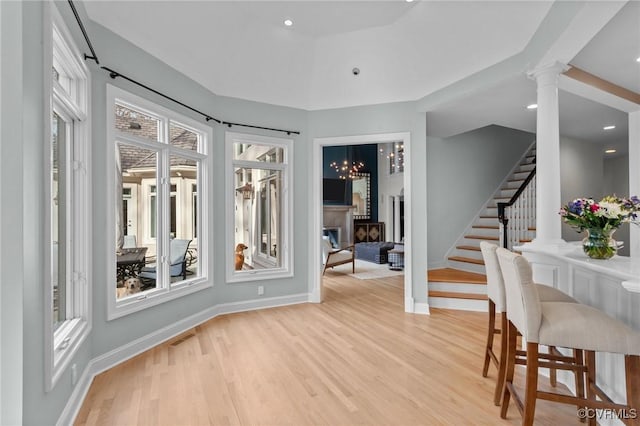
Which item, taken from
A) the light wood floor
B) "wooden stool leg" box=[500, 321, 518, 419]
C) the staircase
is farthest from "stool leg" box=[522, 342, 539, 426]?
the staircase

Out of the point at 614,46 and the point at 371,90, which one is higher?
the point at 371,90

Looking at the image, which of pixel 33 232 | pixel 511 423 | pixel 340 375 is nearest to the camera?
pixel 33 232

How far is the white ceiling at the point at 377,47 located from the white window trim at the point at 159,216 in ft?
1.49

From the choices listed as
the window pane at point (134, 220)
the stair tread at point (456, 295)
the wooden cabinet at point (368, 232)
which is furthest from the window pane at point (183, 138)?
the wooden cabinet at point (368, 232)

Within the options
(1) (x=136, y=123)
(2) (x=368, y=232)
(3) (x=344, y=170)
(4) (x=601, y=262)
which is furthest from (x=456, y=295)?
(3) (x=344, y=170)

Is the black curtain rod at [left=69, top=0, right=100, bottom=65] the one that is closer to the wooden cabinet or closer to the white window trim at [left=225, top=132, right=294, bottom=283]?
the white window trim at [left=225, top=132, right=294, bottom=283]

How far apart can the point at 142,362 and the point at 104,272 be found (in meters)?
0.90

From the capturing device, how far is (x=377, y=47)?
3.90 meters

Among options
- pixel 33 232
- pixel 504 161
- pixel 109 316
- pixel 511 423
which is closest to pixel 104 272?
pixel 109 316

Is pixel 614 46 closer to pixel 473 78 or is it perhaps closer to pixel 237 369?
pixel 473 78

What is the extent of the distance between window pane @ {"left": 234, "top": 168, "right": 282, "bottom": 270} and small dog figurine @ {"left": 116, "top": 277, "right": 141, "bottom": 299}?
1.45 meters

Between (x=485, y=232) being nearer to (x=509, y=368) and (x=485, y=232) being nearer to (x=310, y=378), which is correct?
(x=509, y=368)

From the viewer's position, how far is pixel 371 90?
4340 millimetres

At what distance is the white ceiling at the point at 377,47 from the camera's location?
8.92ft
